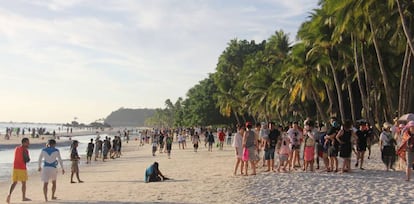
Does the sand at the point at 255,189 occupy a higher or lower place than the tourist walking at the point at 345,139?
lower

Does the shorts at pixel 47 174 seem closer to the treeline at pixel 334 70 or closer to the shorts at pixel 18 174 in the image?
the shorts at pixel 18 174

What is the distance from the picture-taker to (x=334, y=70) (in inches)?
1293

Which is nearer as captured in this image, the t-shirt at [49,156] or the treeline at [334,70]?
the t-shirt at [49,156]

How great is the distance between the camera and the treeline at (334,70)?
2553 cm

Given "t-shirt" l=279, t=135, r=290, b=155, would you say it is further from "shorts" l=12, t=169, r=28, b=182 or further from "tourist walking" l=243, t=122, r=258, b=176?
"shorts" l=12, t=169, r=28, b=182

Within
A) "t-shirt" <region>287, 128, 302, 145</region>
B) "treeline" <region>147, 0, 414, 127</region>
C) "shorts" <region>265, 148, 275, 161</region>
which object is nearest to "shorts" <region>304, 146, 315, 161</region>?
"t-shirt" <region>287, 128, 302, 145</region>

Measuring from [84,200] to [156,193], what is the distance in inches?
73.2

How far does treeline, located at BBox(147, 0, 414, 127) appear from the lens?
2553 cm

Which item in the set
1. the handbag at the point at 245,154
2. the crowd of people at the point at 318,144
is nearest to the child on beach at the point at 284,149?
the crowd of people at the point at 318,144

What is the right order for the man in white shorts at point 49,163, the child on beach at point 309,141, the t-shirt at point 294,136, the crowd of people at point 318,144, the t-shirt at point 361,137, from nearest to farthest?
the man in white shorts at point 49,163 → the crowd of people at point 318,144 → the child on beach at point 309,141 → the t-shirt at point 294,136 → the t-shirt at point 361,137

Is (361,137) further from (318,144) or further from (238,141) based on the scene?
(238,141)

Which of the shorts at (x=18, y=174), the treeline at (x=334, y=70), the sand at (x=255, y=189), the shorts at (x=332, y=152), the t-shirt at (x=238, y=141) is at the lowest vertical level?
the sand at (x=255, y=189)

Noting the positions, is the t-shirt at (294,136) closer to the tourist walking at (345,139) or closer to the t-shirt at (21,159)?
the tourist walking at (345,139)

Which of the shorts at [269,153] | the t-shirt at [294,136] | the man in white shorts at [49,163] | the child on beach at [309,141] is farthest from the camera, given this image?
the shorts at [269,153]
